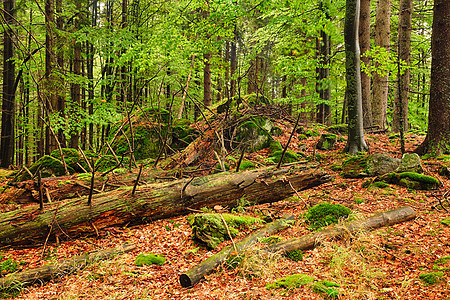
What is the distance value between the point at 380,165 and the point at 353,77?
9.43 feet

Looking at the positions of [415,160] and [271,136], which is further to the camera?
[271,136]

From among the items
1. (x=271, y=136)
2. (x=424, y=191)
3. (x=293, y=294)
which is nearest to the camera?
(x=293, y=294)

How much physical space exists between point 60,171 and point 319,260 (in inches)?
304

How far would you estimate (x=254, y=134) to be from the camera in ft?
31.7

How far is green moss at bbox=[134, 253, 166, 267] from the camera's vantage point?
155 inches

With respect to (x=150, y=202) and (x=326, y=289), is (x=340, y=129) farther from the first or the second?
(x=326, y=289)

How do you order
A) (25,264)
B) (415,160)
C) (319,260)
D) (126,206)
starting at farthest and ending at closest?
(415,160)
(126,206)
(25,264)
(319,260)

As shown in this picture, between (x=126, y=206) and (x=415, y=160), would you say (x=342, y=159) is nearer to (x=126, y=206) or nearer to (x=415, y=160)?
(x=415, y=160)

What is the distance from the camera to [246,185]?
18.4 feet

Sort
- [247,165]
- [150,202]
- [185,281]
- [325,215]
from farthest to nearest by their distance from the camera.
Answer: [247,165] → [150,202] → [325,215] → [185,281]

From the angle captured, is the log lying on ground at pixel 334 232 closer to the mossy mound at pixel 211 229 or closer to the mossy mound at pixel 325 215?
the mossy mound at pixel 325 215

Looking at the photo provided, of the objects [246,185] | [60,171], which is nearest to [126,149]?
[60,171]

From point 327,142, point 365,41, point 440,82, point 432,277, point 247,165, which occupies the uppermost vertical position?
point 365,41

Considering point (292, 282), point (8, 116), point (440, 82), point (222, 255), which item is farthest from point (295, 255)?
point (8, 116)
